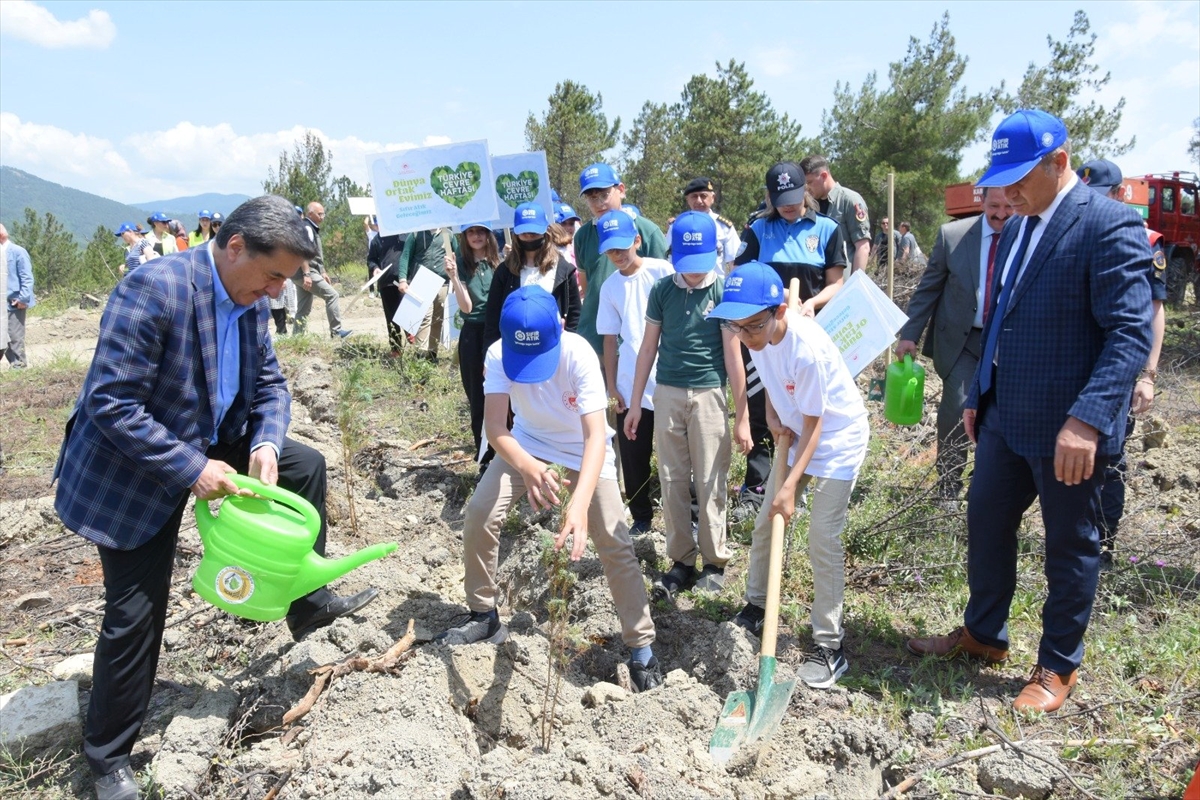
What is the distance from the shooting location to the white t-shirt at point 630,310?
13.9 ft

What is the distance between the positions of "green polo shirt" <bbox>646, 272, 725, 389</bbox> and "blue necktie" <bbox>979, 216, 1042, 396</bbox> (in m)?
1.18

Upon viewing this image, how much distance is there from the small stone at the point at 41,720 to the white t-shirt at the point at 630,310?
257cm

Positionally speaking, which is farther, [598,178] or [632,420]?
[598,178]

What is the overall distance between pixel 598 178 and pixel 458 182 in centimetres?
184

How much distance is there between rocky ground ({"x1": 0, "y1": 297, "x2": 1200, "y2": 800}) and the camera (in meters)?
2.46

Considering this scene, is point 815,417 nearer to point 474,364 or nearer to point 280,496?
point 280,496

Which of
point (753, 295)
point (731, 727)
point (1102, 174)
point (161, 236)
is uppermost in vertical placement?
point (1102, 174)

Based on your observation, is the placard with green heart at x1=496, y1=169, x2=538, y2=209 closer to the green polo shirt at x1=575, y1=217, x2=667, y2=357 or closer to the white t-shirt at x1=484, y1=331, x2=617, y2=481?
the green polo shirt at x1=575, y1=217, x2=667, y2=357

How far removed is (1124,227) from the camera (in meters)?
2.59

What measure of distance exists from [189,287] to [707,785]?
2095 millimetres

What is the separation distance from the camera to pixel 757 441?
15.6 feet

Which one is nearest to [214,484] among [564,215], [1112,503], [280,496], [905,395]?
[280,496]

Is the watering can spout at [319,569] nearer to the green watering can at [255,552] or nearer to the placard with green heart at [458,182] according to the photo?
the green watering can at [255,552]

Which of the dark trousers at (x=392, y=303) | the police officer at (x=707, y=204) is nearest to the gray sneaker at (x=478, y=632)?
the police officer at (x=707, y=204)
